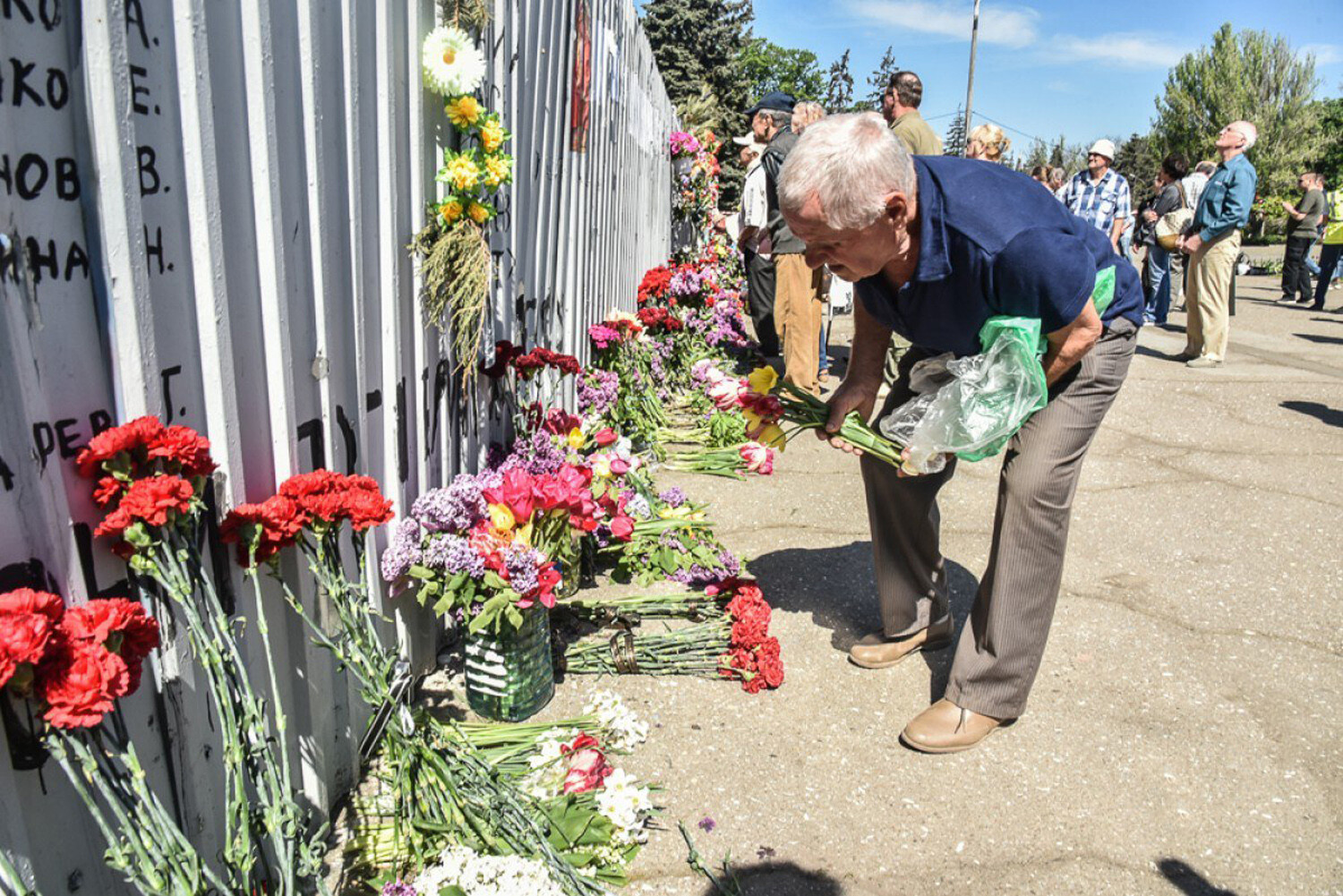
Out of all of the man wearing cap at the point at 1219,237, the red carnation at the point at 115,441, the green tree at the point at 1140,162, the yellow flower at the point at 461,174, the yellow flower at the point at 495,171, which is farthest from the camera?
the green tree at the point at 1140,162

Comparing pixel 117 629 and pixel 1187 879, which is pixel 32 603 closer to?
pixel 117 629

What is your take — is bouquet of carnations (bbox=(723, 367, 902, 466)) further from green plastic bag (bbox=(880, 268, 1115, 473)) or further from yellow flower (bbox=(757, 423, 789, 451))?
green plastic bag (bbox=(880, 268, 1115, 473))

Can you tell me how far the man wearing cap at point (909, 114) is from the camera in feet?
19.4

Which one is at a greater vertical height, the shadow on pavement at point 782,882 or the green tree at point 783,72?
the green tree at point 783,72

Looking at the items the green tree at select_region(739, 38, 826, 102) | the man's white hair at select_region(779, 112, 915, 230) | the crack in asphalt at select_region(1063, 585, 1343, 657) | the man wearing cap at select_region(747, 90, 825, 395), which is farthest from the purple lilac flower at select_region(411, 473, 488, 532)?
the green tree at select_region(739, 38, 826, 102)

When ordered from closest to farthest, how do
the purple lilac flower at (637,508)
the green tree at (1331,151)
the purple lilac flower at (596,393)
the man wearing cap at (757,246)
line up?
the purple lilac flower at (637,508)
the purple lilac flower at (596,393)
the man wearing cap at (757,246)
the green tree at (1331,151)

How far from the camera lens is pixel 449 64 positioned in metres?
2.51

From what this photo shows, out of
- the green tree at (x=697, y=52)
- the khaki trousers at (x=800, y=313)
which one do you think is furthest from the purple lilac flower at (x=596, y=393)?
the green tree at (x=697, y=52)

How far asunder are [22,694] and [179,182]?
2.87 ft

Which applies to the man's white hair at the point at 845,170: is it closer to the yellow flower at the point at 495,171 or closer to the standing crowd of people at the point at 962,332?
the standing crowd of people at the point at 962,332

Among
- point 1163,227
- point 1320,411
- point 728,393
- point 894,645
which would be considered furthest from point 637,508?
point 1163,227

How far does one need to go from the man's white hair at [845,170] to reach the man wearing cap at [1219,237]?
21.5 ft

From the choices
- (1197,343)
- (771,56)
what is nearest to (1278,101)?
(771,56)

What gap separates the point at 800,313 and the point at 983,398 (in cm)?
377
